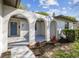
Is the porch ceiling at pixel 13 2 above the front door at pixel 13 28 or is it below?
above

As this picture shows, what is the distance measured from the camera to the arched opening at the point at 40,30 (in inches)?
272

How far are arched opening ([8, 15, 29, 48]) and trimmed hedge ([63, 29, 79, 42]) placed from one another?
184 centimetres

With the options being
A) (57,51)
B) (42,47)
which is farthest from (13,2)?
(57,51)

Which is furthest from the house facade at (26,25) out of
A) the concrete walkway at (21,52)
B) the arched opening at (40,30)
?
the concrete walkway at (21,52)

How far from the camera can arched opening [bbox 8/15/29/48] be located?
7059 millimetres

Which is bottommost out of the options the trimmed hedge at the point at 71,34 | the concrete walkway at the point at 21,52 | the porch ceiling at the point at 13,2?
the concrete walkway at the point at 21,52

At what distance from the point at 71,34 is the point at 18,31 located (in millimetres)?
2489

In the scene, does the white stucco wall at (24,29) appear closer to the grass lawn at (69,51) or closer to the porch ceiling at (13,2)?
Result: the porch ceiling at (13,2)

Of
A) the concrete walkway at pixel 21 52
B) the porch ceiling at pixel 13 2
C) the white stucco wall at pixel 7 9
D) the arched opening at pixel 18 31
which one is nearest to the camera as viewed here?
the concrete walkway at pixel 21 52

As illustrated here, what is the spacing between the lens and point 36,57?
6617 mm

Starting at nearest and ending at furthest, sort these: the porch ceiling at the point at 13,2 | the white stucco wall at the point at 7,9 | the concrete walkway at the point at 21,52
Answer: the concrete walkway at the point at 21,52 → the porch ceiling at the point at 13,2 → the white stucco wall at the point at 7,9

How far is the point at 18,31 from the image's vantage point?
737 cm

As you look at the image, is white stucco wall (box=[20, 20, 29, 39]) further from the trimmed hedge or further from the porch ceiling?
the trimmed hedge

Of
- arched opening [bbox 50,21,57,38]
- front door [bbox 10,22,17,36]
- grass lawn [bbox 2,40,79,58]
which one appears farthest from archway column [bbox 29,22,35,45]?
front door [bbox 10,22,17,36]
